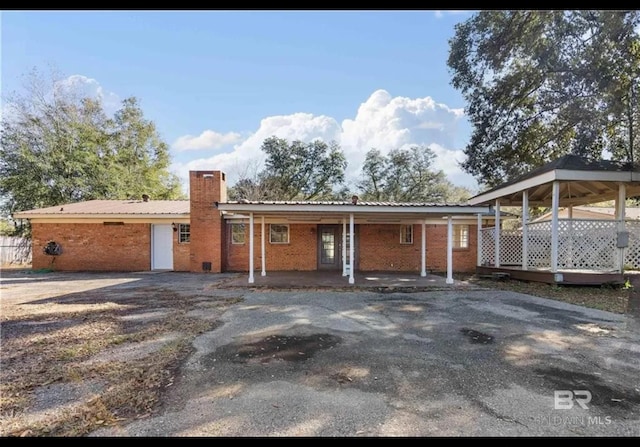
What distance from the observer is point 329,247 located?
14.5 meters

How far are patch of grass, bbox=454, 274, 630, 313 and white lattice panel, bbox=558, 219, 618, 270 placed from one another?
0.63 meters

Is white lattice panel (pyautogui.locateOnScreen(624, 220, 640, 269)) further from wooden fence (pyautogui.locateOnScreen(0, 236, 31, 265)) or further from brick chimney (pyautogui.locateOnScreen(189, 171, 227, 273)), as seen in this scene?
wooden fence (pyautogui.locateOnScreen(0, 236, 31, 265))

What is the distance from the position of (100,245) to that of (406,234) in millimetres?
13001

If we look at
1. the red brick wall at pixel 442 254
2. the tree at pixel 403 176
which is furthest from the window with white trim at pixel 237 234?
the tree at pixel 403 176

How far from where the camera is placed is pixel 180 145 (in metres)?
28.3

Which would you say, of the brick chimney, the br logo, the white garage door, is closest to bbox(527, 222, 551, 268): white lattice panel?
the br logo

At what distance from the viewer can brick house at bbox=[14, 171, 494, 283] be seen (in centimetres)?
1395

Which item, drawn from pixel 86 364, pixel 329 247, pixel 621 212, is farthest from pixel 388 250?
pixel 86 364

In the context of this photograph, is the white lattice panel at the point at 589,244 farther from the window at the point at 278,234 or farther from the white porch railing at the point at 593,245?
the window at the point at 278,234

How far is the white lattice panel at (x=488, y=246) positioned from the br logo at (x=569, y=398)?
10.6 meters

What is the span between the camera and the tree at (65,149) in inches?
771

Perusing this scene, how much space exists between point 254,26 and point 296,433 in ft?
10.1

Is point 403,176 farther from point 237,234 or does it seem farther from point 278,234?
point 237,234

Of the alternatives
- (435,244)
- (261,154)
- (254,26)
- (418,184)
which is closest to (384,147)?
(418,184)
